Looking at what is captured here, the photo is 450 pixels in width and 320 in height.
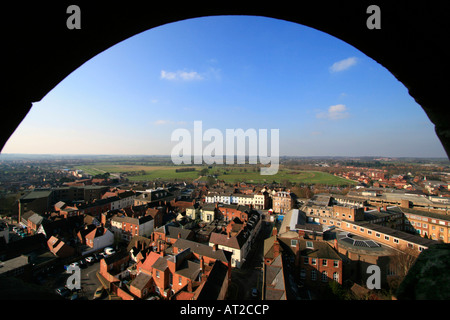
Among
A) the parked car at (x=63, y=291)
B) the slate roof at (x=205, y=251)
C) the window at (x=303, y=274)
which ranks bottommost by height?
the parked car at (x=63, y=291)

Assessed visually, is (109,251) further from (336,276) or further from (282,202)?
(282,202)

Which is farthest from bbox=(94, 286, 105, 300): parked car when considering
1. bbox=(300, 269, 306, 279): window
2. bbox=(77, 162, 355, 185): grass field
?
bbox=(77, 162, 355, 185): grass field

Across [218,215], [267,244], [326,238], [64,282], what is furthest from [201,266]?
[218,215]

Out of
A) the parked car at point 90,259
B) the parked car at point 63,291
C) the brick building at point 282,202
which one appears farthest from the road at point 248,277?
the brick building at point 282,202

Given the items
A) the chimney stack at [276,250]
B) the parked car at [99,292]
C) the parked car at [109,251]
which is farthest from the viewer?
the parked car at [109,251]

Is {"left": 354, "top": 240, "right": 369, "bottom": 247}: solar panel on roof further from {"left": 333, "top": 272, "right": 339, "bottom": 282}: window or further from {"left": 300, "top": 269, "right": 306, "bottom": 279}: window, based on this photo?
{"left": 300, "top": 269, "right": 306, "bottom": 279}: window

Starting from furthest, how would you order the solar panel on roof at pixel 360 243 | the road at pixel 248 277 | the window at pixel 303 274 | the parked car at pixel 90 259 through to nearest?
the parked car at pixel 90 259, the solar panel on roof at pixel 360 243, the window at pixel 303 274, the road at pixel 248 277

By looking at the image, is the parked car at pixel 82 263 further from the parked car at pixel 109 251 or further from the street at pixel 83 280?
the parked car at pixel 109 251

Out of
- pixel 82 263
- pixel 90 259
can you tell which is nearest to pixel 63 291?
pixel 82 263
